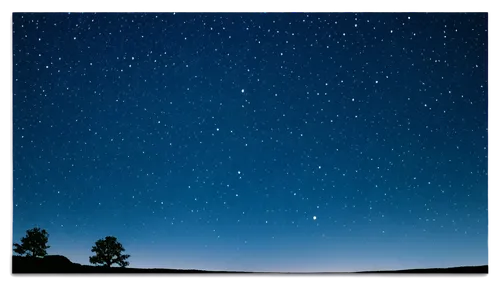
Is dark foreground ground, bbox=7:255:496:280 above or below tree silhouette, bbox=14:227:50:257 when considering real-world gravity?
below

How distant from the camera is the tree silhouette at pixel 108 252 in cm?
242

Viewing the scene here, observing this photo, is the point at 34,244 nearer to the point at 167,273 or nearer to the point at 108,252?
the point at 108,252

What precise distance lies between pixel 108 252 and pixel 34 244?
402mm

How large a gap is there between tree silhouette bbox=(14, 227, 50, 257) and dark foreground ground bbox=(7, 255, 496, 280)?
0.22 ft

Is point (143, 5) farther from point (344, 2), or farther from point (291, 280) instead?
point (291, 280)

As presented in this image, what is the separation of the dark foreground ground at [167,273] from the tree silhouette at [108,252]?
0.16 m

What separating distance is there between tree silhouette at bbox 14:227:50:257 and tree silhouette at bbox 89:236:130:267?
10.8 inches

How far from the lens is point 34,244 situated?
7.70 feet

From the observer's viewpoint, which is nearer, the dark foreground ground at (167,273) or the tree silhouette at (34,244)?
the dark foreground ground at (167,273)

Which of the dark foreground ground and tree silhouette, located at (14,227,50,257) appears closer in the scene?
the dark foreground ground

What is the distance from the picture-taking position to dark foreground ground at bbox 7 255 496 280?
209 centimetres

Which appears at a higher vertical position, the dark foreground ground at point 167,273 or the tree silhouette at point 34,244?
the tree silhouette at point 34,244

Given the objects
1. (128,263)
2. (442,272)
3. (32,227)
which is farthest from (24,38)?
(442,272)

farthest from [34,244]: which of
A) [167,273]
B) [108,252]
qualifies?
[167,273]
